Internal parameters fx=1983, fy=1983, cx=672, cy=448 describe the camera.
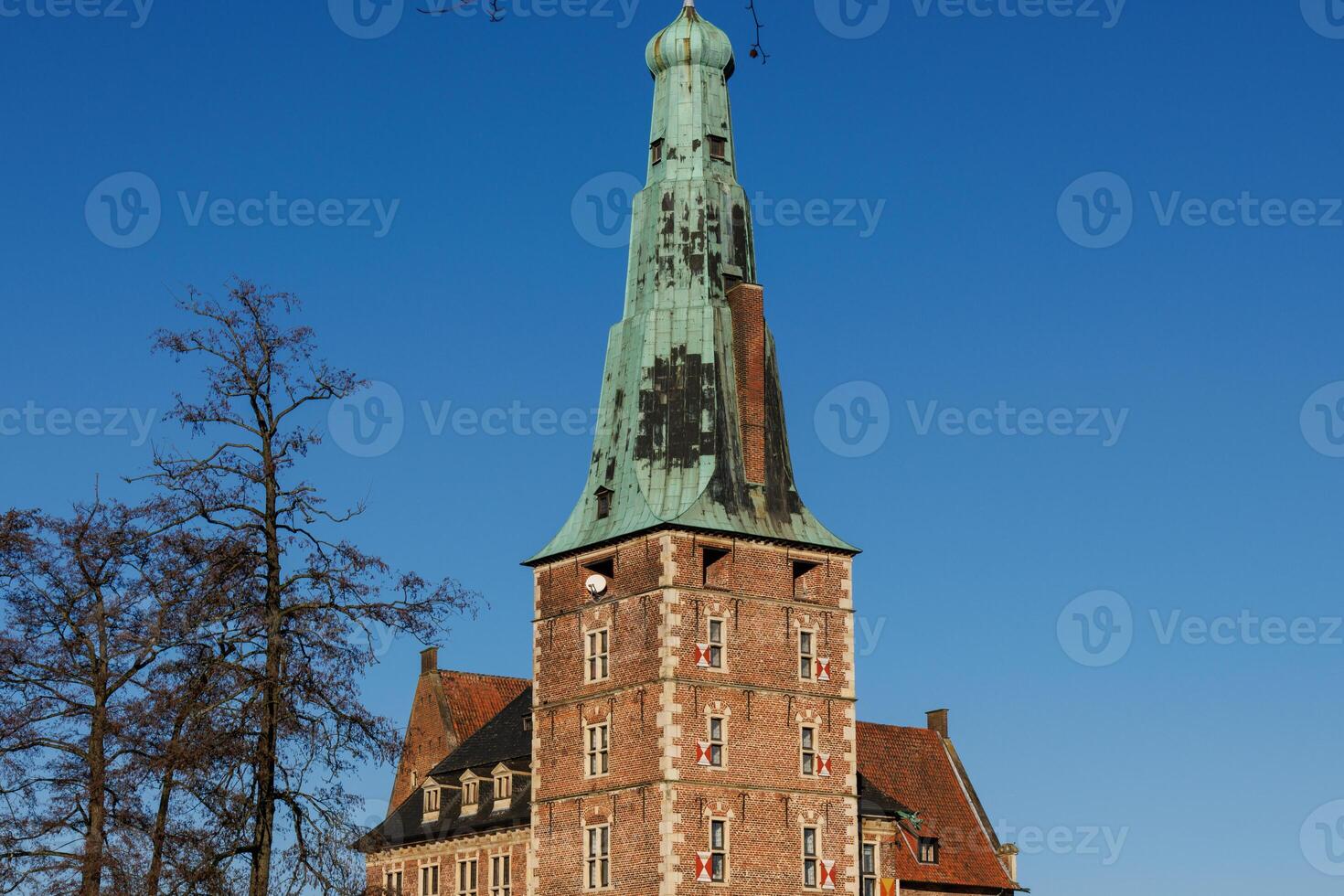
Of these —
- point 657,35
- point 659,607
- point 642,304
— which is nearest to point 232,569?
point 659,607

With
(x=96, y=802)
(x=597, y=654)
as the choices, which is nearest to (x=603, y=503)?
(x=597, y=654)

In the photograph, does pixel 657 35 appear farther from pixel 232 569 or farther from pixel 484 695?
pixel 232 569

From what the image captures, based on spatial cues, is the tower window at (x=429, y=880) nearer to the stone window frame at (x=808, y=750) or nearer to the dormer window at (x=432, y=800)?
the dormer window at (x=432, y=800)

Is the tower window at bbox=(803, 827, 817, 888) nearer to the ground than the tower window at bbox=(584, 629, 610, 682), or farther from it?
nearer to the ground

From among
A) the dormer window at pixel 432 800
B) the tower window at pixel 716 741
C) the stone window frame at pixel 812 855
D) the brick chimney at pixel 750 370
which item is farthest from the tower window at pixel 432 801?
the brick chimney at pixel 750 370

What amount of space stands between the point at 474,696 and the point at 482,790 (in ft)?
38.9

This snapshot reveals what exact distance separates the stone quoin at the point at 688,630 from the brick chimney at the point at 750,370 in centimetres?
7

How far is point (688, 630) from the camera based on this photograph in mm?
58531

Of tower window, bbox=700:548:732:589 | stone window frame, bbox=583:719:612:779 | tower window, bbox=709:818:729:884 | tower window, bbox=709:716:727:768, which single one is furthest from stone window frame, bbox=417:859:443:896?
tower window, bbox=700:548:732:589

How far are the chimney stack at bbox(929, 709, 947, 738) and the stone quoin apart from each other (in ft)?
35.6

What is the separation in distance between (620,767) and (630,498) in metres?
8.31

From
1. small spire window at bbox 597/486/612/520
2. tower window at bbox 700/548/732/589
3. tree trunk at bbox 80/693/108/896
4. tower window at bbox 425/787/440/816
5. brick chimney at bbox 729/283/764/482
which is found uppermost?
brick chimney at bbox 729/283/764/482

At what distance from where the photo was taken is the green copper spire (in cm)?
6134

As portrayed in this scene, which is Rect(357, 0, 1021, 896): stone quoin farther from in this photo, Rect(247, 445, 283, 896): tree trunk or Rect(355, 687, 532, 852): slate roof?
A: Rect(247, 445, 283, 896): tree trunk
